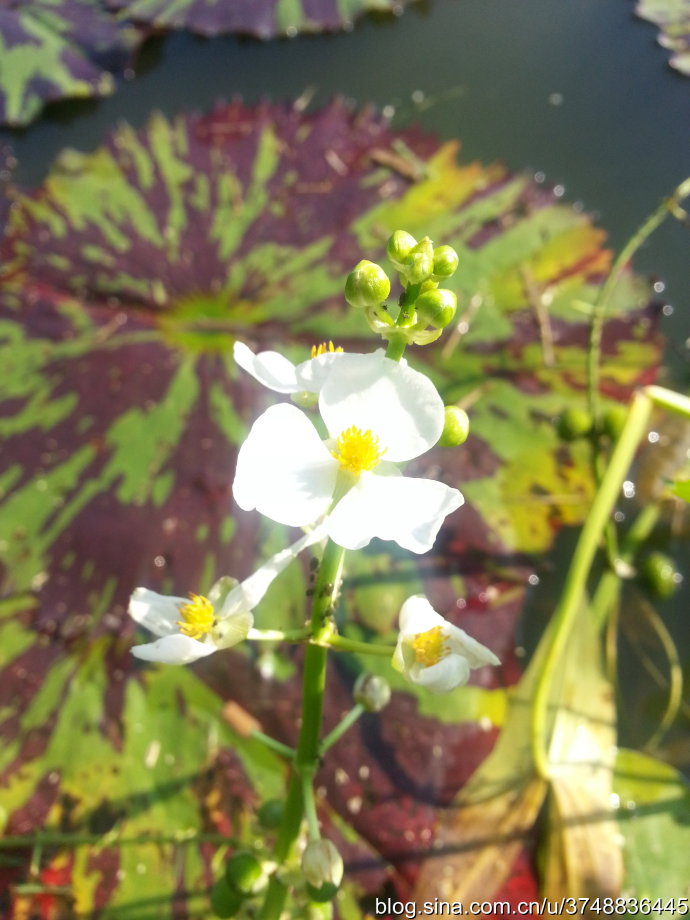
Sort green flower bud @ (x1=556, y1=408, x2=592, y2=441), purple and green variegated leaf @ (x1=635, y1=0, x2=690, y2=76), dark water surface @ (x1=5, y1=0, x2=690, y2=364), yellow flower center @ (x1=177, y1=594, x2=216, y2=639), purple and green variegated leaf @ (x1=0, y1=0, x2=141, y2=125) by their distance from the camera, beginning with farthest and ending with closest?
purple and green variegated leaf @ (x1=0, y1=0, x2=141, y2=125) < purple and green variegated leaf @ (x1=635, y1=0, x2=690, y2=76) < dark water surface @ (x1=5, y1=0, x2=690, y2=364) < green flower bud @ (x1=556, y1=408, x2=592, y2=441) < yellow flower center @ (x1=177, y1=594, x2=216, y2=639)

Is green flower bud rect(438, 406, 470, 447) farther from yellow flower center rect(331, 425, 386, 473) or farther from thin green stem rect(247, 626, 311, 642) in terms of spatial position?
thin green stem rect(247, 626, 311, 642)

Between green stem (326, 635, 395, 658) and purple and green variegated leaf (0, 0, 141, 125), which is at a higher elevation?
green stem (326, 635, 395, 658)

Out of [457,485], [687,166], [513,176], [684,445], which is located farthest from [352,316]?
[687,166]

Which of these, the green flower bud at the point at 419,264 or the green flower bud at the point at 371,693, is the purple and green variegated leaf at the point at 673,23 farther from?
the green flower bud at the point at 371,693

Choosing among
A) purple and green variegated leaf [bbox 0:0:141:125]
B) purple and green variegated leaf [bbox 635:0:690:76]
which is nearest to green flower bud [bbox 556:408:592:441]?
purple and green variegated leaf [bbox 635:0:690:76]

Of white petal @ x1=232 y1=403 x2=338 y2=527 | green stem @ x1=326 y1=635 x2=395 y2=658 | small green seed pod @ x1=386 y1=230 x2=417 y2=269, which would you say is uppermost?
small green seed pod @ x1=386 y1=230 x2=417 y2=269

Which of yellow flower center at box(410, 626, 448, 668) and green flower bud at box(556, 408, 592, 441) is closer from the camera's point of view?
yellow flower center at box(410, 626, 448, 668)

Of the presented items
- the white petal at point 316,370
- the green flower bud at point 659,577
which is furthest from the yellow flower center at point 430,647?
the green flower bud at point 659,577
